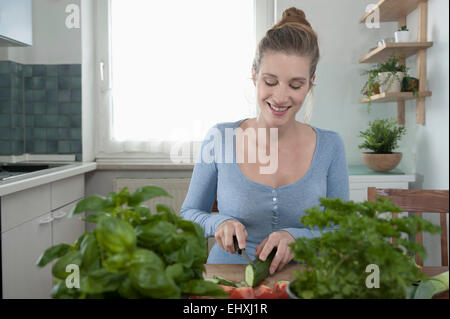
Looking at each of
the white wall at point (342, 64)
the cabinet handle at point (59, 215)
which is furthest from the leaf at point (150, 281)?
the white wall at point (342, 64)

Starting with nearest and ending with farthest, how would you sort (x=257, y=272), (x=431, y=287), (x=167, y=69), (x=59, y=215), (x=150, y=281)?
(x=150, y=281), (x=431, y=287), (x=257, y=272), (x=59, y=215), (x=167, y=69)

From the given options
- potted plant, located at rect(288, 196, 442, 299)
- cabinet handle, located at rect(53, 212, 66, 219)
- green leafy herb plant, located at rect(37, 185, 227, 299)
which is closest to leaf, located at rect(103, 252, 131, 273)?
green leafy herb plant, located at rect(37, 185, 227, 299)

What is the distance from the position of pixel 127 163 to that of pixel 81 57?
638 mm

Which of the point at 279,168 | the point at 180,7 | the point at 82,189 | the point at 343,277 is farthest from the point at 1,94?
the point at 343,277

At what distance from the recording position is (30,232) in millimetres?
1583

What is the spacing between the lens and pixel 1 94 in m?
2.14

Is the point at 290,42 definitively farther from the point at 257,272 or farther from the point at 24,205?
the point at 24,205

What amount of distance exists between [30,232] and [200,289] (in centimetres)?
139

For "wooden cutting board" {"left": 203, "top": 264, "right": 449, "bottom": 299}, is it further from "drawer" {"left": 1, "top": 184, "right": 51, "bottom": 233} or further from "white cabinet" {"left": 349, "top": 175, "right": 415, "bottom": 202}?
"white cabinet" {"left": 349, "top": 175, "right": 415, "bottom": 202}

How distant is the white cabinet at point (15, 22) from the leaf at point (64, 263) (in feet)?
5.46

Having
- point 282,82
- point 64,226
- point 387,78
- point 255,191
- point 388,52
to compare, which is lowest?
point 64,226

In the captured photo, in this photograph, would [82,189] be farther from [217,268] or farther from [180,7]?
[217,268]

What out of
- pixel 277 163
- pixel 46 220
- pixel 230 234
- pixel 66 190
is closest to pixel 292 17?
pixel 277 163

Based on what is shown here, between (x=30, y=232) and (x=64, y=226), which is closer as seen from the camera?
(x=30, y=232)
